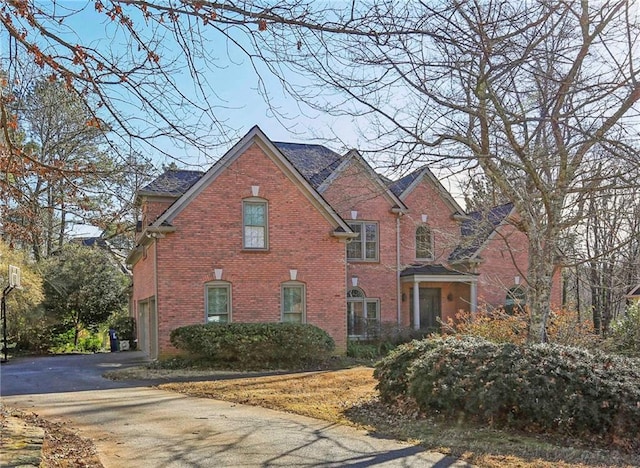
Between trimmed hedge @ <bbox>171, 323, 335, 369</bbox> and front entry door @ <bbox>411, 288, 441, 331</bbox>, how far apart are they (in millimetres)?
7910

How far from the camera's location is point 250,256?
1955 centimetres

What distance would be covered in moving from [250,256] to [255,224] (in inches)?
42.4

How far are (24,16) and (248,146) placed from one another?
45.7ft

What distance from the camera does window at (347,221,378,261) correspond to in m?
23.7

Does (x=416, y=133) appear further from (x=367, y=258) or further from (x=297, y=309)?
(x=367, y=258)

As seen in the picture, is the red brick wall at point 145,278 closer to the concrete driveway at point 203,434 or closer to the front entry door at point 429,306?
the concrete driveway at point 203,434

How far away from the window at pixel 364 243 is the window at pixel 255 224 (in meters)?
4.79

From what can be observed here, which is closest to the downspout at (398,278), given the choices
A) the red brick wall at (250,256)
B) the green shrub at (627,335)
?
the red brick wall at (250,256)

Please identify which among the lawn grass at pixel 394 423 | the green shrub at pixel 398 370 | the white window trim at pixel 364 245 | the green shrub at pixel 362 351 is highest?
the white window trim at pixel 364 245

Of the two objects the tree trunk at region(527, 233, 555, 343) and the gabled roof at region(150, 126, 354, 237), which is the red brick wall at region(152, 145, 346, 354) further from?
the tree trunk at region(527, 233, 555, 343)

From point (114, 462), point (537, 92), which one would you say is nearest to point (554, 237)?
point (537, 92)

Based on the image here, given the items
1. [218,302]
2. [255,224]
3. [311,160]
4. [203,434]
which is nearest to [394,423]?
[203,434]

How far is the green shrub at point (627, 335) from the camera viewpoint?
1395 centimetres

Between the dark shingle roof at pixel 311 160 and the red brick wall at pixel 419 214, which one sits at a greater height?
the dark shingle roof at pixel 311 160
